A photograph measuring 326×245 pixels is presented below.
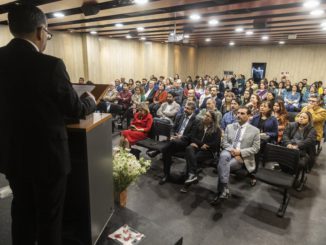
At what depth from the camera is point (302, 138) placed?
3.47 metres

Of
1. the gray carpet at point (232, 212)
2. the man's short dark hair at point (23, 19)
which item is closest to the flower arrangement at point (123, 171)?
the gray carpet at point (232, 212)

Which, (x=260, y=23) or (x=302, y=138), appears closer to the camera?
(x=302, y=138)

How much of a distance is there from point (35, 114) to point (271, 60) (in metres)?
13.4

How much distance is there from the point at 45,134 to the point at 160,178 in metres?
2.62

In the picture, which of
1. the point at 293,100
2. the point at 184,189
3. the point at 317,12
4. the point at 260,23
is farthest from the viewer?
the point at 293,100

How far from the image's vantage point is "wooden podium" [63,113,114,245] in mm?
1350

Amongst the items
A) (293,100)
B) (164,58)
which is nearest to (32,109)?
(293,100)

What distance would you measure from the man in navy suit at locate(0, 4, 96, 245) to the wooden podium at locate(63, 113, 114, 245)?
0.17 metres

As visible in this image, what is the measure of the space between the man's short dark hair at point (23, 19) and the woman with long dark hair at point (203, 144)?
99.8 inches

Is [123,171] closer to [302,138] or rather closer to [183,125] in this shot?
[183,125]

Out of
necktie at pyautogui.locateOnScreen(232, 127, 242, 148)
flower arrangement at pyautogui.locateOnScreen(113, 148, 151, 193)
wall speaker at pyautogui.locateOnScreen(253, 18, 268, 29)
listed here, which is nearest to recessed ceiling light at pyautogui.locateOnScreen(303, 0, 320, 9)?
wall speaker at pyautogui.locateOnScreen(253, 18, 268, 29)

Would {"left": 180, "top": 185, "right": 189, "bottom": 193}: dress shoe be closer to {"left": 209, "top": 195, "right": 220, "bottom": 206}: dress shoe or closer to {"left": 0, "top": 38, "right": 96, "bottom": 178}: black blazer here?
{"left": 209, "top": 195, "right": 220, "bottom": 206}: dress shoe

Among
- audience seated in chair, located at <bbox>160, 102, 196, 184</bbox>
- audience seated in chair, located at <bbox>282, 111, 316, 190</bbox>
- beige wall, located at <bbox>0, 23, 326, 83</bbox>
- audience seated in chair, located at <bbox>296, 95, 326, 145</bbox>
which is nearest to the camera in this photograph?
audience seated in chair, located at <bbox>282, 111, 316, 190</bbox>

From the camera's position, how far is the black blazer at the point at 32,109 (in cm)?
106
